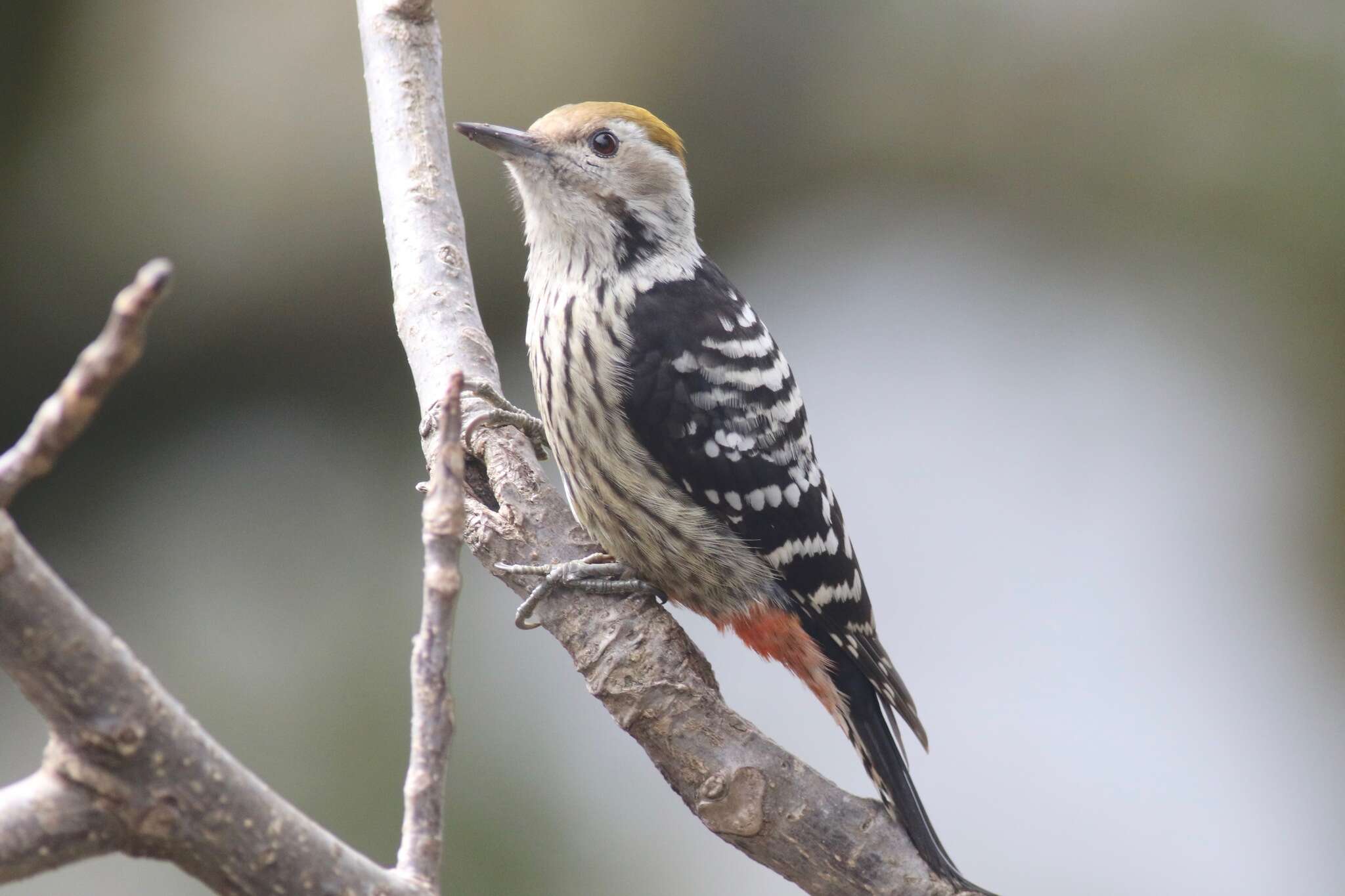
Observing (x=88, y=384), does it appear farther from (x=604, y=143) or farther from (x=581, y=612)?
(x=604, y=143)

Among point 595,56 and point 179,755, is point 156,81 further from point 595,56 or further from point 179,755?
point 179,755

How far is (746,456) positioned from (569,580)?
0.43 metres

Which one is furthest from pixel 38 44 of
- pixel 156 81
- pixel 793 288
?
pixel 793 288

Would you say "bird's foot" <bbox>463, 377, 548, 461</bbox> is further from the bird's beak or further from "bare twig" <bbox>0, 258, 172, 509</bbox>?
"bare twig" <bbox>0, 258, 172, 509</bbox>

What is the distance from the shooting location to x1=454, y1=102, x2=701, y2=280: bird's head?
2393 millimetres

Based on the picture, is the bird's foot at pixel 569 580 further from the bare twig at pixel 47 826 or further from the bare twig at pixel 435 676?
the bare twig at pixel 47 826

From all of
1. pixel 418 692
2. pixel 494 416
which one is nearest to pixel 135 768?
pixel 418 692

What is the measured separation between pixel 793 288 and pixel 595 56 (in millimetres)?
1102

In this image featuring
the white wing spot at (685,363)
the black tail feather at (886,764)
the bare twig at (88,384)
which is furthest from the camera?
the white wing spot at (685,363)

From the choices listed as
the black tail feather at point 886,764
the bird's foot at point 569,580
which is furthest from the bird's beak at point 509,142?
the black tail feather at point 886,764

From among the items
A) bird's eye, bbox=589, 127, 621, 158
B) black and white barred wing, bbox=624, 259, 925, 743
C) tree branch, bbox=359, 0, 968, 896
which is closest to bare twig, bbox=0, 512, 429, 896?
tree branch, bbox=359, 0, 968, 896

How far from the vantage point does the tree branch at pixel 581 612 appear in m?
1.78

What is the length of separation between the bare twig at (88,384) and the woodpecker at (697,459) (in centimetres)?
122

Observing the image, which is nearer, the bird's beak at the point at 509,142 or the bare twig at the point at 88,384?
the bare twig at the point at 88,384
